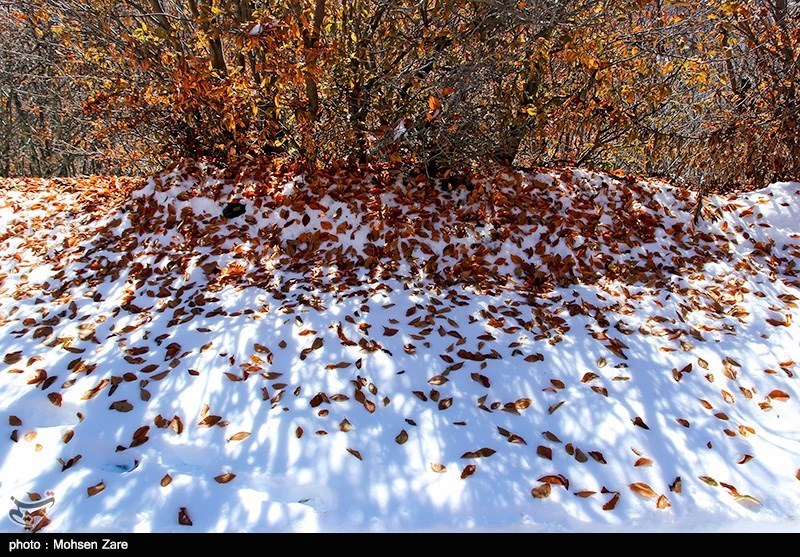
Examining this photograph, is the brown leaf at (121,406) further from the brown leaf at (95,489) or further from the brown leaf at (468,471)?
the brown leaf at (468,471)

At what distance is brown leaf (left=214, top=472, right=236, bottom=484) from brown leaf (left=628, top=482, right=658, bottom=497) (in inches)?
85.3

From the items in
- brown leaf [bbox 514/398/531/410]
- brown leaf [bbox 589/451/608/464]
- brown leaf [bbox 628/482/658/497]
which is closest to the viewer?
brown leaf [bbox 628/482/658/497]

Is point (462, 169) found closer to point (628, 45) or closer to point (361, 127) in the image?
point (361, 127)

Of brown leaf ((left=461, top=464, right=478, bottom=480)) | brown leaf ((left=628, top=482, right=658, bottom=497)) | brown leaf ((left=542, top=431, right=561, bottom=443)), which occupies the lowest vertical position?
brown leaf ((left=628, top=482, right=658, bottom=497))

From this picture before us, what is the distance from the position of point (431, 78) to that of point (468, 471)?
15.0 feet

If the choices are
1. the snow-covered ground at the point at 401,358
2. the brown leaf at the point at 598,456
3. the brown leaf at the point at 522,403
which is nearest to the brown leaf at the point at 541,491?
the snow-covered ground at the point at 401,358

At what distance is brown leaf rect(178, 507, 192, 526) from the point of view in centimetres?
217

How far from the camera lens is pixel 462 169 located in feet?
18.7

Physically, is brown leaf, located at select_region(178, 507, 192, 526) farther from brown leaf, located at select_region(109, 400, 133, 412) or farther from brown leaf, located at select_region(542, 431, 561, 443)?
brown leaf, located at select_region(542, 431, 561, 443)

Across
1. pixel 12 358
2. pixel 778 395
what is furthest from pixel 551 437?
pixel 12 358

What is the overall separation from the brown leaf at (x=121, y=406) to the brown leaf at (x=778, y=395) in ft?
13.9

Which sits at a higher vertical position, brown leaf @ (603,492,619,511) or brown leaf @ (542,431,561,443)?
brown leaf @ (542,431,561,443)

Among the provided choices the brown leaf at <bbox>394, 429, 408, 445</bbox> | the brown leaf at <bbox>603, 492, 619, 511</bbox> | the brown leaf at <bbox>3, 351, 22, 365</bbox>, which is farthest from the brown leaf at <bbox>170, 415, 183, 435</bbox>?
the brown leaf at <bbox>603, 492, 619, 511</bbox>

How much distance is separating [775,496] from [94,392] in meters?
4.12
